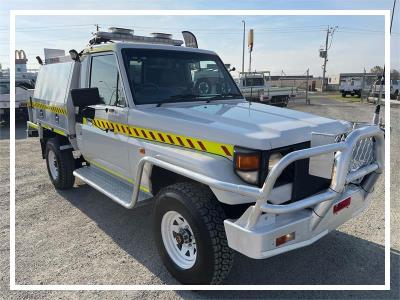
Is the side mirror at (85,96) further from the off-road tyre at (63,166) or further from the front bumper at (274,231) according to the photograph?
the front bumper at (274,231)

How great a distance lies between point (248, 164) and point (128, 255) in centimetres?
187

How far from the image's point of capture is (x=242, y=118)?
3.46 meters

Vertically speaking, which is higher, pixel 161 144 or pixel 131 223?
pixel 161 144

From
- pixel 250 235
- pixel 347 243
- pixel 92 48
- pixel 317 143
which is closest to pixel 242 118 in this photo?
pixel 317 143

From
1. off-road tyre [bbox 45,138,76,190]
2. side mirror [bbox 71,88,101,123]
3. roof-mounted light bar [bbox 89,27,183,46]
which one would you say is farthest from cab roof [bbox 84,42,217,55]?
off-road tyre [bbox 45,138,76,190]

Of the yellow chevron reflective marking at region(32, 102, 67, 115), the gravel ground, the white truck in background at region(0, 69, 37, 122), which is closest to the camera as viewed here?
the gravel ground

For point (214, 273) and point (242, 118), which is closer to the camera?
point (214, 273)

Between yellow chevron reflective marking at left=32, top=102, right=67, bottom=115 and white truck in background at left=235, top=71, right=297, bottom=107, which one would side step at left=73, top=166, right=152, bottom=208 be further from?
white truck in background at left=235, top=71, right=297, bottom=107

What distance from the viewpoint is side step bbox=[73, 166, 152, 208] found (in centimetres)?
400

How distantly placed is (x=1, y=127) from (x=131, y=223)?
466 inches

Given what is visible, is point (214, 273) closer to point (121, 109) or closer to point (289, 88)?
point (121, 109)

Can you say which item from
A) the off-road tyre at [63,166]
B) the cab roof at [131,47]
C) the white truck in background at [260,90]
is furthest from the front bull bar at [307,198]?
the white truck in background at [260,90]

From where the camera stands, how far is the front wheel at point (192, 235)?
9.73 feet

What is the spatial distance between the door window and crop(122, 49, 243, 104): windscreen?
20 centimetres
